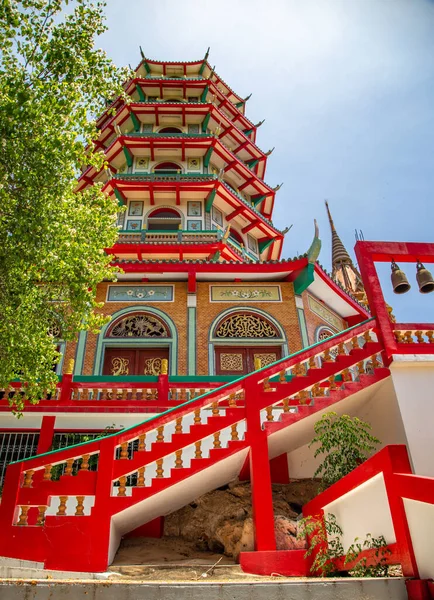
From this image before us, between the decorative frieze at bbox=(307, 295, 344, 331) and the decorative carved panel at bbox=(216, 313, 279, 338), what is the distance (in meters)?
1.72

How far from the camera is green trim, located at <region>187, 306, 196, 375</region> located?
13430mm

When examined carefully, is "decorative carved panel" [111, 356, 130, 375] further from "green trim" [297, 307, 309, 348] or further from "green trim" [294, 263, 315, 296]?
"green trim" [294, 263, 315, 296]

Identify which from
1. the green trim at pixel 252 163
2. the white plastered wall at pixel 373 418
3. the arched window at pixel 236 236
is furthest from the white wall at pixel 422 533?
the green trim at pixel 252 163

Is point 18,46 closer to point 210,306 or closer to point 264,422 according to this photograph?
point 264,422

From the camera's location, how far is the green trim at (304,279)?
47.3 feet

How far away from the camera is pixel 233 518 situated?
7.51m

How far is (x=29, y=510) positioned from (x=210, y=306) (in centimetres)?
861

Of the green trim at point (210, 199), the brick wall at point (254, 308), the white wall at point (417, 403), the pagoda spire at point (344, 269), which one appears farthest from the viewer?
the pagoda spire at point (344, 269)

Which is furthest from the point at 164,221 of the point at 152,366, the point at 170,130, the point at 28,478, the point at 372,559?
the point at 372,559

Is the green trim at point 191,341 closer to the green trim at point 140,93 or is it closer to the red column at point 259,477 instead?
the red column at point 259,477

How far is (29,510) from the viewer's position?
670 cm

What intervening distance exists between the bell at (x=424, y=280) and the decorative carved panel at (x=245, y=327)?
6.11 meters

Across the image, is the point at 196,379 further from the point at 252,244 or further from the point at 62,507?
the point at 252,244

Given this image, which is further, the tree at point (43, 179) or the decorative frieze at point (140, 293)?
the decorative frieze at point (140, 293)
